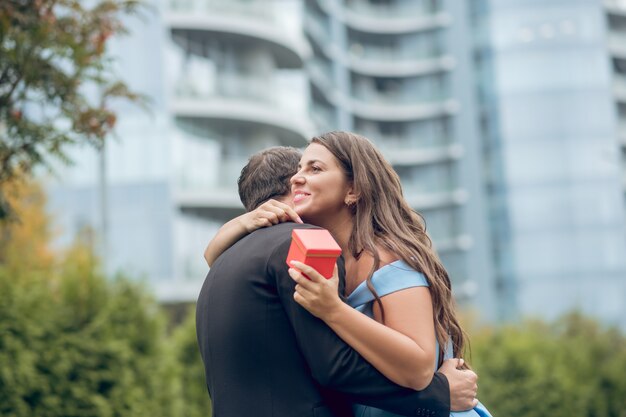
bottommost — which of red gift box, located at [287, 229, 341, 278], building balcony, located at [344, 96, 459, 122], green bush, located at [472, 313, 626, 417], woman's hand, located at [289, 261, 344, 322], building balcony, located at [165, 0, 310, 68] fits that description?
green bush, located at [472, 313, 626, 417]

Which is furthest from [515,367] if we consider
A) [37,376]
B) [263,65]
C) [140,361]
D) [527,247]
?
[527,247]

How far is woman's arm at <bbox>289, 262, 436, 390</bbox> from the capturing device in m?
3.50

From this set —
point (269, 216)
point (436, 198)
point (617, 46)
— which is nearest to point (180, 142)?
point (436, 198)

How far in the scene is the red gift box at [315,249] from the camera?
3.42 meters

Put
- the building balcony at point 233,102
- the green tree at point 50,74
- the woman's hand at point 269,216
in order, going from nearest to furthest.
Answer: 1. the woman's hand at point 269,216
2. the green tree at point 50,74
3. the building balcony at point 233,102

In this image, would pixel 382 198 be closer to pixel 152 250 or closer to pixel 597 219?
pixel 152 250

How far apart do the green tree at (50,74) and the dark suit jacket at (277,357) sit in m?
3.90

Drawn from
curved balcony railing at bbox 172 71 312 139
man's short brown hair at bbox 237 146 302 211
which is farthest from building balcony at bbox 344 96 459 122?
man's short brown hair at bbox 237 146 302 211

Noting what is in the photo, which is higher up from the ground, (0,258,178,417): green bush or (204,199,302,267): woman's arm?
(204,199,302,267): woman's arm

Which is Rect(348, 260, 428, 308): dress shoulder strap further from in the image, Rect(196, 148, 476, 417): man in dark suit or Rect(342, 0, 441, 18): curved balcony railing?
Rect(342, 0, 441, 18): curved balcony railing

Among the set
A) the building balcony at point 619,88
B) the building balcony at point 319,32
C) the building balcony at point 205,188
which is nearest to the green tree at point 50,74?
the building balcony at point 205,188

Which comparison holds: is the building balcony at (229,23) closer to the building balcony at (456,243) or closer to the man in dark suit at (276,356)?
the building balcony at (456,243)

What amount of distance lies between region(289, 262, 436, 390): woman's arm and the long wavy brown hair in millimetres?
174

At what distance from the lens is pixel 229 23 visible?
35.3 meters
